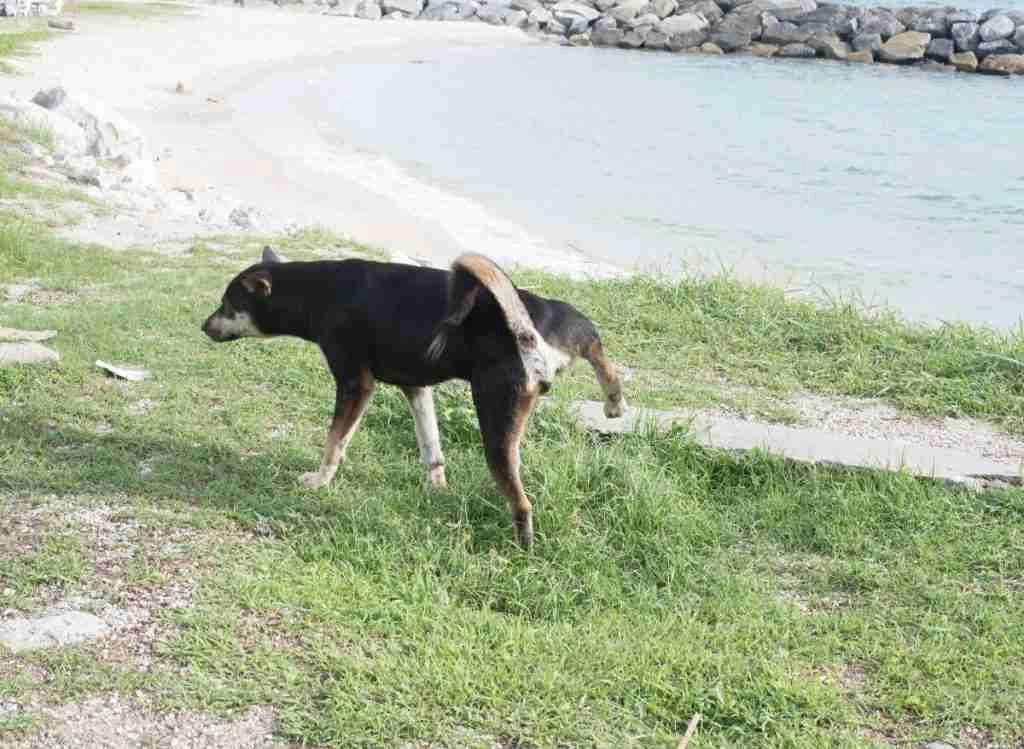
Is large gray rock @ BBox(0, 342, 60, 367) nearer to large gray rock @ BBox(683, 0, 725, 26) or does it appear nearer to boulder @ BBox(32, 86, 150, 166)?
boulder @ BBox(32, 86, 150, 166)

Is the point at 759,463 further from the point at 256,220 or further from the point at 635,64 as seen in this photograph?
the point at 635,64

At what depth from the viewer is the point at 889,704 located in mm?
4043

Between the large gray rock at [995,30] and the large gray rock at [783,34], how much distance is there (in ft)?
15.9

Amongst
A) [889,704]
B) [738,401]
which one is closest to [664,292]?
[738,401]

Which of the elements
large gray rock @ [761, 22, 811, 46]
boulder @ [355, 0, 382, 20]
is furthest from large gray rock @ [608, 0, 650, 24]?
boulder @ [355, 0, 382, 20]

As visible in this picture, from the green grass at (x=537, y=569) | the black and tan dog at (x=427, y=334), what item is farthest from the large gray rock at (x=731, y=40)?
the black and tan dog at (x=427, y=334)

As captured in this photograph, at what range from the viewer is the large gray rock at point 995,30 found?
3400 centimetres

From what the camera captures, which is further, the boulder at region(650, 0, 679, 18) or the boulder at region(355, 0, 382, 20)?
the boulder at region(355, 0, 382, 20)

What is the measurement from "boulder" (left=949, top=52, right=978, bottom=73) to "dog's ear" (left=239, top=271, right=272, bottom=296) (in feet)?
103

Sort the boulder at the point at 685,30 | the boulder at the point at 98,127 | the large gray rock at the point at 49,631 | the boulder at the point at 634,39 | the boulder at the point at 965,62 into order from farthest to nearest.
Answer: the boulder at the point at 634,39, the boulder at the point at 685,30, the boulder at the point at 965,62, the boulder at the point at 98,127, the large gray rock at the point at 49,631

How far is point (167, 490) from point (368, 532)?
0.95 metres

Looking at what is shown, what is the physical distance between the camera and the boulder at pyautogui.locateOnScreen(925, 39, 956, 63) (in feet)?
111

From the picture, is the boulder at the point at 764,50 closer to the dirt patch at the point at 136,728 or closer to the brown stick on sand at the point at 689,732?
the brown stick on sand at the point at 689,732

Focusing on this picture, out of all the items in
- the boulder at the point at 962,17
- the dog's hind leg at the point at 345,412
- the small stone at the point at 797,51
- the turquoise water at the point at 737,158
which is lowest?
the turquoise water at the point at 737,158
